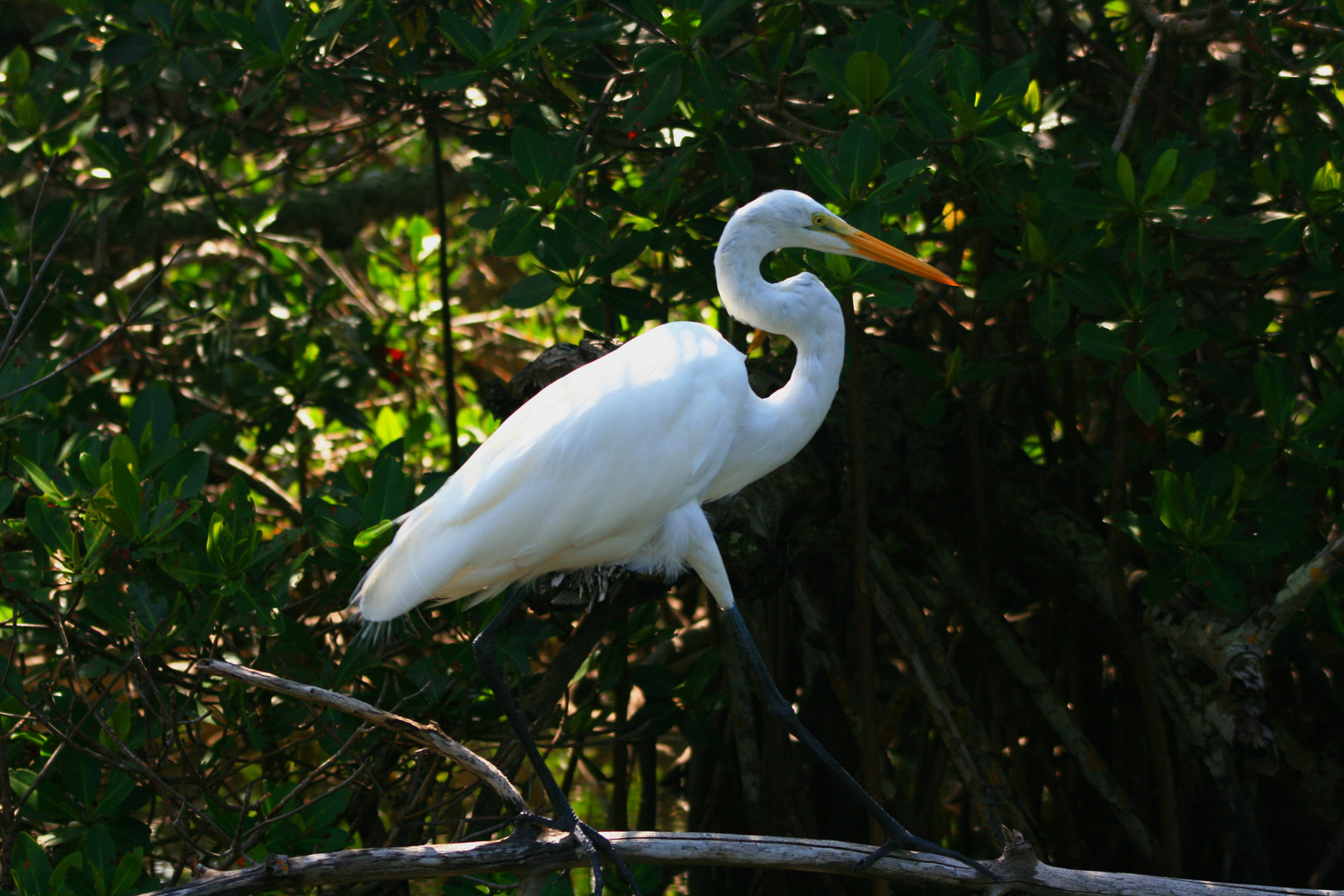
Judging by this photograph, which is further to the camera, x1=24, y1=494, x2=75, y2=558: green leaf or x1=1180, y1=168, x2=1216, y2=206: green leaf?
x1=24, y1=494, x2=75, y2=558: green leaf

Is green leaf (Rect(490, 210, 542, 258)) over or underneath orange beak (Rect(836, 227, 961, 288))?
over

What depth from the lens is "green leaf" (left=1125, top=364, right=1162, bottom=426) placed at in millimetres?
1912

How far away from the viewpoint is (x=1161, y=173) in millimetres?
1851

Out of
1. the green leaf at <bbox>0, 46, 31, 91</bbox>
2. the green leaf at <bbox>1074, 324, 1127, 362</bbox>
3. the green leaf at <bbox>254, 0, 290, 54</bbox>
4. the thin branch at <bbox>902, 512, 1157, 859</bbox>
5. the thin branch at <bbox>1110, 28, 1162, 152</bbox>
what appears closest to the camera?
the green leaf at <bbox>1074, 324, 1127, 362</bbox>

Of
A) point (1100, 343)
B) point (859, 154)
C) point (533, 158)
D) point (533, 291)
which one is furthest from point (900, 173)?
point (533, 291)

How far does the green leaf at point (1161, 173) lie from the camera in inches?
72.2

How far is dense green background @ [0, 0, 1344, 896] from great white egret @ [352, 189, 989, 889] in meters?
0.12

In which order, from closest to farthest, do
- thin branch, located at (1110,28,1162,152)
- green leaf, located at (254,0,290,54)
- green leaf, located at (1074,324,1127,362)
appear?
green leaf, located at (1074,324,1127,362)
thin branch, located at (1110,28,1162,152)
green leaf, located at (254,0,290,54)

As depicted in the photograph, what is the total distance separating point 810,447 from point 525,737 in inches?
38.1

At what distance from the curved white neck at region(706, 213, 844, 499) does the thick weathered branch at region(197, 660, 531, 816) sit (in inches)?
31.9

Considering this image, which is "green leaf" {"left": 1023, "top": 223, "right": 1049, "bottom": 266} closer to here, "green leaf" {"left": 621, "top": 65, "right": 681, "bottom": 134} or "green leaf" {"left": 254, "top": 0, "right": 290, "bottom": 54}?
"green leaf" {"left": 621, "top": 65, "right": 681, "bottom": 134}

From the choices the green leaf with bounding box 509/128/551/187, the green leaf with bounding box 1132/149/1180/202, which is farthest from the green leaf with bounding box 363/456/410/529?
the green leaf with bounding box 1132/149/1180/202

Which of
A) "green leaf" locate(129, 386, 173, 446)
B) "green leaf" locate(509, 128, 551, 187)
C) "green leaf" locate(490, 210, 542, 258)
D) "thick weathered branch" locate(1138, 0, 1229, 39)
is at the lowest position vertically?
"green leaf" locate(129, 386, 173, 446)

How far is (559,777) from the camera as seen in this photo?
12.7ft
